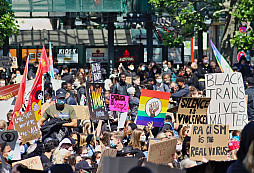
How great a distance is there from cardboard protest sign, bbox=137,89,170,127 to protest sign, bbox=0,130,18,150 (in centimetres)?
282

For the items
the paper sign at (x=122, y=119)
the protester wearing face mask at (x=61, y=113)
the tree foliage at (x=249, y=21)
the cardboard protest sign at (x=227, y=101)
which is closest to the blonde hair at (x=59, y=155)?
the protester wearing face mask at (x=61, y=113)

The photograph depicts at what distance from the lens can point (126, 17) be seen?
31.5 m

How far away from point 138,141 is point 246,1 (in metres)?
11.8

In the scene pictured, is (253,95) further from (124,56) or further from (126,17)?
(124,56)

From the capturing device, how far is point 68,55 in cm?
3488

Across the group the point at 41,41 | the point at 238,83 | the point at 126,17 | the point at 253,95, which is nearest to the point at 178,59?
the point at 126,17

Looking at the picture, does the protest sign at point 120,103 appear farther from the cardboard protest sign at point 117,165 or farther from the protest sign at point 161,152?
the cardboard protest sign at point 117,165

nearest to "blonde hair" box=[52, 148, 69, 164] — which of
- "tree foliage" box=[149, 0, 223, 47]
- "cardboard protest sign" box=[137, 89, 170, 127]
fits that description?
"cardboard protest sign" box=[137, 89, 170, 127]

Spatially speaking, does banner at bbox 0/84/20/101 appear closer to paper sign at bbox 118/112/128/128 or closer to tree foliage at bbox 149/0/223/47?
paper sign at bbox 118/112/128/128

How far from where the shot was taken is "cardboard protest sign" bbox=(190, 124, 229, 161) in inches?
326

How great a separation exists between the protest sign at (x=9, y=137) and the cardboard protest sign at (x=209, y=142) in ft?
9.25

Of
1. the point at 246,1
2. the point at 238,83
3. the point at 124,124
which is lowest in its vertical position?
the point at 124,124

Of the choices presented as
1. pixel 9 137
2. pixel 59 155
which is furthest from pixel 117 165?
pixel 9 137

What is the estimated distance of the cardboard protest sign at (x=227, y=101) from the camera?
1033cm
